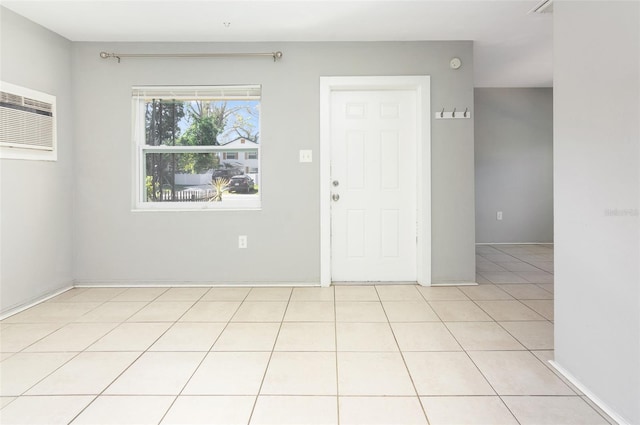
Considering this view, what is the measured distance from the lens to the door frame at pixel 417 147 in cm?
336

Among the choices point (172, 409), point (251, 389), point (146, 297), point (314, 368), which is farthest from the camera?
point (146, 297)

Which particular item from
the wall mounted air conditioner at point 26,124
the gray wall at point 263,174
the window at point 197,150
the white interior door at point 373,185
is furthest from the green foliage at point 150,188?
the white interior door at point 373,185

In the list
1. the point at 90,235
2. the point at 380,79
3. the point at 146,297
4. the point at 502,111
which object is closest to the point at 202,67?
the point at 380,79

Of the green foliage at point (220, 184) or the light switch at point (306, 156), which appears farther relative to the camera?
the green foliage at point (220, 184)

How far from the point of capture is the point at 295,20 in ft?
9.62

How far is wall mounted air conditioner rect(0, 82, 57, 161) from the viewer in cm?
269

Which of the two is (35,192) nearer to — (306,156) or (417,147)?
(306,156)

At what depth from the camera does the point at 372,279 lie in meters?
3.55

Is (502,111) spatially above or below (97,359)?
above

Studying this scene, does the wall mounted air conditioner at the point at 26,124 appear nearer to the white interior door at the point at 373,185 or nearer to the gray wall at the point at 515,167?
the white interior door at the point at 373,185

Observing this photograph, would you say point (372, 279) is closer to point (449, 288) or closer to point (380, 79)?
point (449, 288)

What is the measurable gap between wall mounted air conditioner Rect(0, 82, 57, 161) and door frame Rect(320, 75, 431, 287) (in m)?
2.34

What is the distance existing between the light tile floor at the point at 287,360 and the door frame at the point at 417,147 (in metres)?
0.35

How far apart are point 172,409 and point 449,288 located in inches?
101
